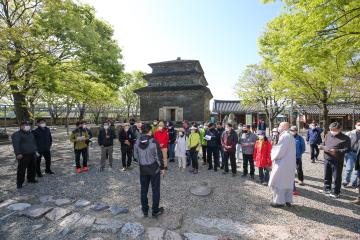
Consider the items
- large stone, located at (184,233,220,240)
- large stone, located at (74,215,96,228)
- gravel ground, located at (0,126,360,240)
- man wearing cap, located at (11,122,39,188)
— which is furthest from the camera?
man wearing cap, located at (11,122,39,188)

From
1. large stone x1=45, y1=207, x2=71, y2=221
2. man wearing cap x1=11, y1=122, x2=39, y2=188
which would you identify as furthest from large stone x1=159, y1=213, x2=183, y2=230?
man wearing cap x1=11, y1=122, x2=39, y2=188

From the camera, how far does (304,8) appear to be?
241 inches

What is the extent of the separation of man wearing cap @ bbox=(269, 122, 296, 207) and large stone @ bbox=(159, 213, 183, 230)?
2419 mm

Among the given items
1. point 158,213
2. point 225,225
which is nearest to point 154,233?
point 158,213

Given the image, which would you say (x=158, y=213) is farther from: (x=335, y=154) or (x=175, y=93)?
(x=175, y=93)

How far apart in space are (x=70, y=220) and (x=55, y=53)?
43.4 feet

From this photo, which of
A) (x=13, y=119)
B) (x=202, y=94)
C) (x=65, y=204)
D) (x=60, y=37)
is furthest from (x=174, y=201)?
(x=13, y=119)

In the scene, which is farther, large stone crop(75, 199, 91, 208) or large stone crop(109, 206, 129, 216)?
large stone crop(75, 199, 91, 208)

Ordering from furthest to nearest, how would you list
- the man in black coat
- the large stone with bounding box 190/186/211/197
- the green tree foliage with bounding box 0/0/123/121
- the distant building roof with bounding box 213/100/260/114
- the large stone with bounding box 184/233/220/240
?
the distant building roof with bounding box 213/100/260/114, the green tree foliage with bounding box 0/0/123/121, the man in black coat, the large stone with bounding box 190/186/211/197, the large stone with bounding box 184/233/220/240

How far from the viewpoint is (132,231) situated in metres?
3.85

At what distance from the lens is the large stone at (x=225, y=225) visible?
3869 mm

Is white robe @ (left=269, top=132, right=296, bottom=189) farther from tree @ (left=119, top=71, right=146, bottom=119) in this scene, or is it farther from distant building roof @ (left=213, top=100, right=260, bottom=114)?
tree @ (left=119, top=71, right=146, bottom=119)

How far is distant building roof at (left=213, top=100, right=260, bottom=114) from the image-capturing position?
115 ft

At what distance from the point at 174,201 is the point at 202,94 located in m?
18.0
